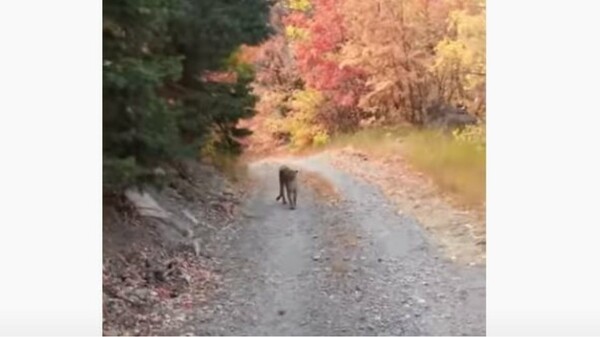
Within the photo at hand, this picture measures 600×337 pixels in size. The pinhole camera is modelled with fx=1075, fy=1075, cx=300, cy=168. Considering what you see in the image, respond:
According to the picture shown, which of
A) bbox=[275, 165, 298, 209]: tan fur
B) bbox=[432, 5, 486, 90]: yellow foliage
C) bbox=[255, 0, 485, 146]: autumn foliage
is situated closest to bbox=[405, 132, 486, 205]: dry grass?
bbox=[255, 0, 485, 146]: autumn foliage

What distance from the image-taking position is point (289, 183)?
328cm

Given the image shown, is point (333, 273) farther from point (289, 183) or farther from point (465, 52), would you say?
point (465, 52)

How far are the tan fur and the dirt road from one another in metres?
0.02

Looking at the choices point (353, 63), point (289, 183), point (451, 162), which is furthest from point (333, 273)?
point (353, 63)

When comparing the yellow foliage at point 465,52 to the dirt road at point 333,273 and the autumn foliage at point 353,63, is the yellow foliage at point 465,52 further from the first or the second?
the dirt road at point 333,273

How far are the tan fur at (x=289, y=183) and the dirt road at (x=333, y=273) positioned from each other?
2 cm

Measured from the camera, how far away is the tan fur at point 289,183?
3.26 metres

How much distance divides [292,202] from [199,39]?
0.58 metres

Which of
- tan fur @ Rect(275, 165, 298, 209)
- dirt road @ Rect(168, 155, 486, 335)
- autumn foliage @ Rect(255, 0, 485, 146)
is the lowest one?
dirt road @ Rect(168, 155, 486, 335)

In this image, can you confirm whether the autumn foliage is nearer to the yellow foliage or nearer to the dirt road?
the yellow foliage

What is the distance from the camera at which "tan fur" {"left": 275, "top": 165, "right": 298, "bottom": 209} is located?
3.26 metres

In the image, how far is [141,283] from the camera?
3182mm
